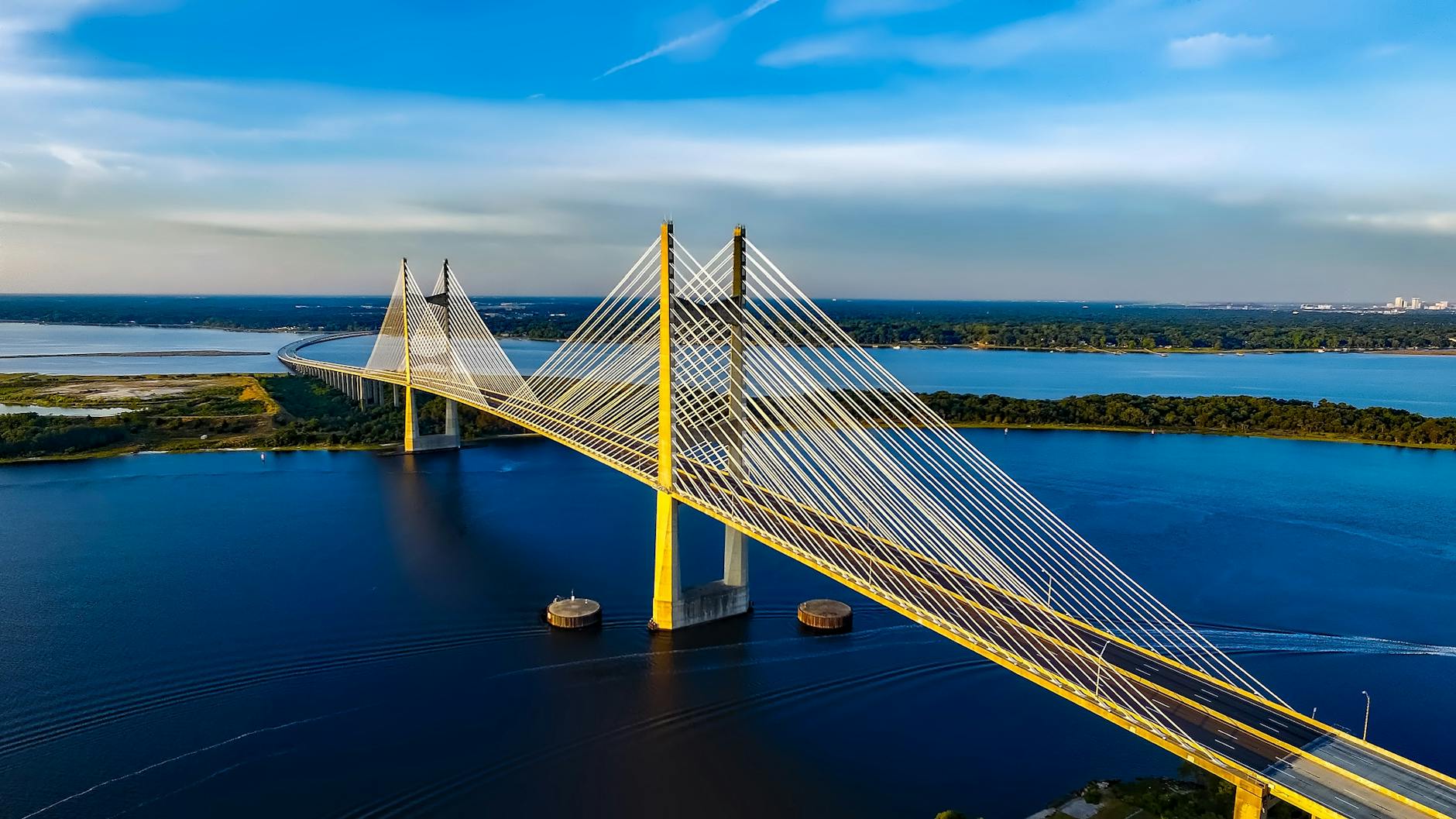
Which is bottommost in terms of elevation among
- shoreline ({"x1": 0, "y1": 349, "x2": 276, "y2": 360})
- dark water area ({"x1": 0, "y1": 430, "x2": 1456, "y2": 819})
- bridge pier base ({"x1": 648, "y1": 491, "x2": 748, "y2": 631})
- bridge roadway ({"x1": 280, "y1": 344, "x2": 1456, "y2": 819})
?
dark water area ({"x1": 0, "y1": 430, "x2": 1456, "y2": 819})

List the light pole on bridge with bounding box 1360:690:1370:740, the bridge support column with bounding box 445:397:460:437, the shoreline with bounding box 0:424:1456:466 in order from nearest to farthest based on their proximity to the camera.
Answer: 1. the light pole on bridge with bounding box 1360:690:1370:740
2. the shoreline with bounding box 0:424:1456:466
3. the bridge support column with bounding box 445:397:460:437

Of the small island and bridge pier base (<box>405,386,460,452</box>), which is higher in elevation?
bridge pier base (<box>405,386,460,452</box>)

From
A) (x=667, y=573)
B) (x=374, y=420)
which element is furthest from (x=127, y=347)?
(x=667, y=573)

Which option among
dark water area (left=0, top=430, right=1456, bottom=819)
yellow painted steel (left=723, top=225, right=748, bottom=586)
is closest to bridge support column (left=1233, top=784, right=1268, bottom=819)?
dark water area (left=0, top=430, right=1456, bottom=819)

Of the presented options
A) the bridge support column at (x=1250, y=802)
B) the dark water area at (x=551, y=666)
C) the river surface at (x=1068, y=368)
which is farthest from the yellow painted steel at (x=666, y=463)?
the river surface at (x=1068, y=368)

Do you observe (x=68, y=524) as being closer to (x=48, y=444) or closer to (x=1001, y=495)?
(x=48, y=444)

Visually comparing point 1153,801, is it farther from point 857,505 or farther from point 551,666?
point 551,666

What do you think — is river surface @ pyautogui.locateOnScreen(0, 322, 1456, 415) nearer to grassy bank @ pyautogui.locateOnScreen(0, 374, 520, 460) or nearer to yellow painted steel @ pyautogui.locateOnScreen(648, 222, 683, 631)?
grassy bank @ pyautogui.locateOnScreen(0, 374, 520, 460)
